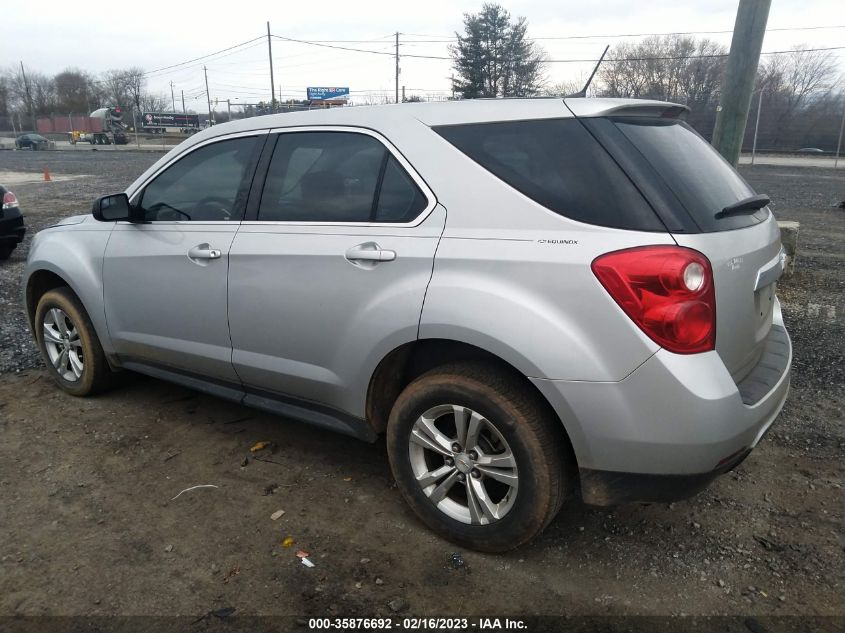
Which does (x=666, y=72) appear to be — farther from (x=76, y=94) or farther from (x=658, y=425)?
(x=76, y=94)

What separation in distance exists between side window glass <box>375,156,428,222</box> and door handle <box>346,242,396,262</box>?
0.47 feet

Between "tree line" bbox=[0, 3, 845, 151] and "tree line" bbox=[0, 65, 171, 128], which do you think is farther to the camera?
"tree line" bbox=[0, 65, 171, 128]

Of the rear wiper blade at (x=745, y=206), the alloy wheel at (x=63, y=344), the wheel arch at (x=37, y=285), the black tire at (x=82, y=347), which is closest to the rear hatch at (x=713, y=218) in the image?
the rear wiper blade at (x=745, y=206)

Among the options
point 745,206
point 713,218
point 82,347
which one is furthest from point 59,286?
point 745,206

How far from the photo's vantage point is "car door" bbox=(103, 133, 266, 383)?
133 inches

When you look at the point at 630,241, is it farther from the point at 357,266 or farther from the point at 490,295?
the point at 357,266

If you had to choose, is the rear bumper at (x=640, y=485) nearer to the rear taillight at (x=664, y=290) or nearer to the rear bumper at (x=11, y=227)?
the rear taillight at (x=664, y=290)

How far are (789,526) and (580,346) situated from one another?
1498 millimetres

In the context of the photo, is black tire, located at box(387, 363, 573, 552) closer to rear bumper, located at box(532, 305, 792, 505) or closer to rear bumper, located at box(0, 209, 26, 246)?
rear bumper, located at box(532, 305, 792, 505)

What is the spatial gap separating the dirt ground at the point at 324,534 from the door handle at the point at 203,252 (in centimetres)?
112

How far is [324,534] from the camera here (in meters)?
2.89

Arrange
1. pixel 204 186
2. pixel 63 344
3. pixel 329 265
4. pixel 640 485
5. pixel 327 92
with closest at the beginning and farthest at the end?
pixel 640 485 < pixel 329 265 < pixel 204 186 < pixel 63 344 < pixel 327 92

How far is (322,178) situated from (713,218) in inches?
68.2

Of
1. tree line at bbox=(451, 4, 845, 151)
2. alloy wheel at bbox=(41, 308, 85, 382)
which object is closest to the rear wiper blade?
alloy wheel at bbox=(41, 308, 85, 382)
